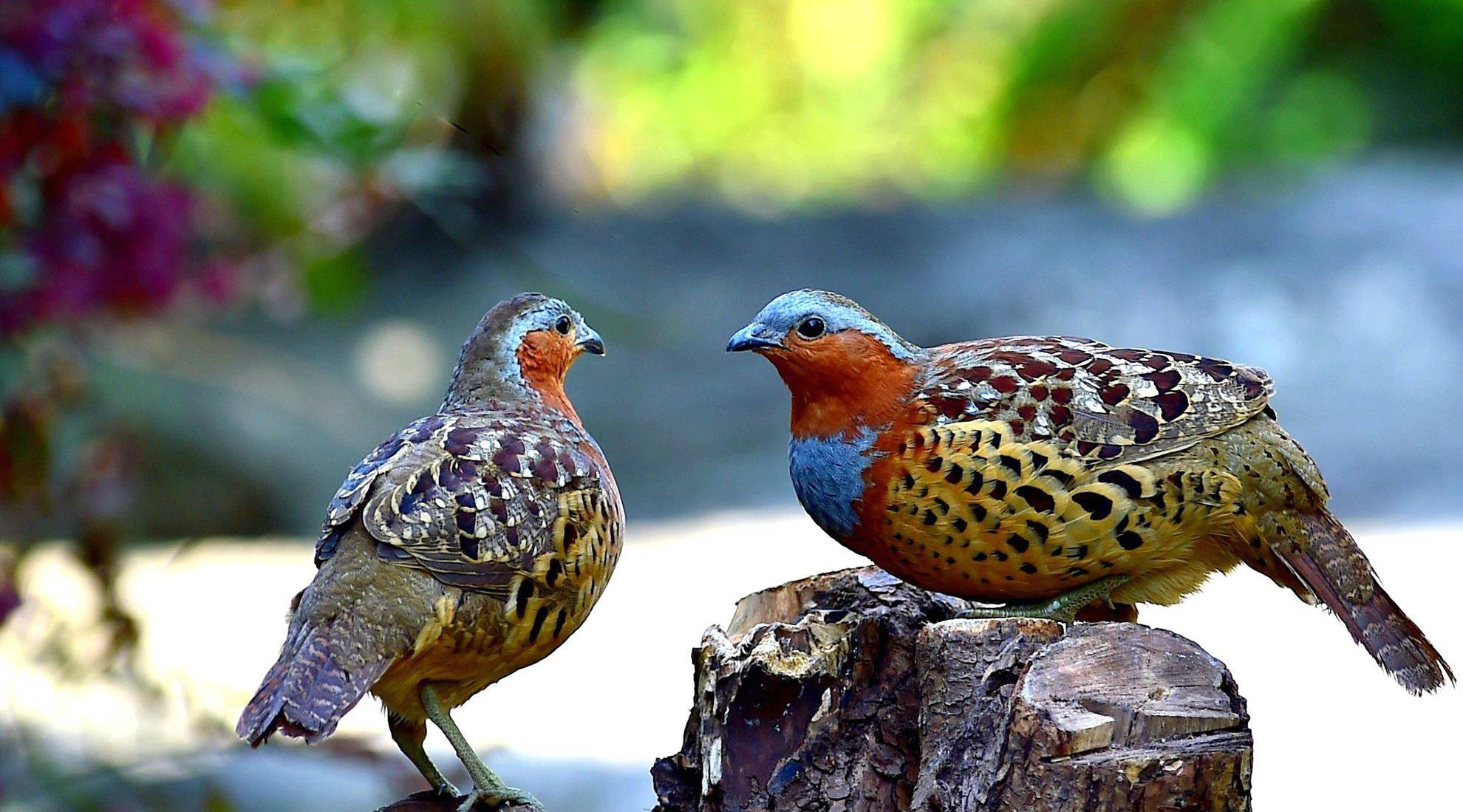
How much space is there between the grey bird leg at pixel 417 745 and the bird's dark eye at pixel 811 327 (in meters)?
1.43

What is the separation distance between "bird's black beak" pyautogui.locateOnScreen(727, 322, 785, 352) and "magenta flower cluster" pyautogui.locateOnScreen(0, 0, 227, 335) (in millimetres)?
1975

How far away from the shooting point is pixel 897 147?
20906mm

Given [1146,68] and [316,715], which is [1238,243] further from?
[316,715]

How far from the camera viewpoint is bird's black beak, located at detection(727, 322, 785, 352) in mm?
3916

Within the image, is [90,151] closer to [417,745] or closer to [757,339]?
[417,745]

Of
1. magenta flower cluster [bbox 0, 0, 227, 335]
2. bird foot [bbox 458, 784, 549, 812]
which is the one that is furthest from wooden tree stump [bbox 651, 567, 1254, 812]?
magenta flower cluster [bbox 0, 0, 227, 335]

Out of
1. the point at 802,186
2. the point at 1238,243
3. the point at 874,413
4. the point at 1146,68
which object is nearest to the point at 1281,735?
the point at 874,413

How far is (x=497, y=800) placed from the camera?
4020mm

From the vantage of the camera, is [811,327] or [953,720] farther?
[811,327]

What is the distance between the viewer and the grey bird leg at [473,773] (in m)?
3.88

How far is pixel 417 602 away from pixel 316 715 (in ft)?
1.32

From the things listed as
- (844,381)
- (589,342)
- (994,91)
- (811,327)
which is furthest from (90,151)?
(994,91)

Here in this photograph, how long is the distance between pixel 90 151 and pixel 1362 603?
161 inches

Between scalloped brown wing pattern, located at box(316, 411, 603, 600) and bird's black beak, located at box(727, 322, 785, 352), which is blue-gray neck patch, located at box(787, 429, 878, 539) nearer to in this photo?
bird's black beak, located at box(727, 322, 785, 352)
